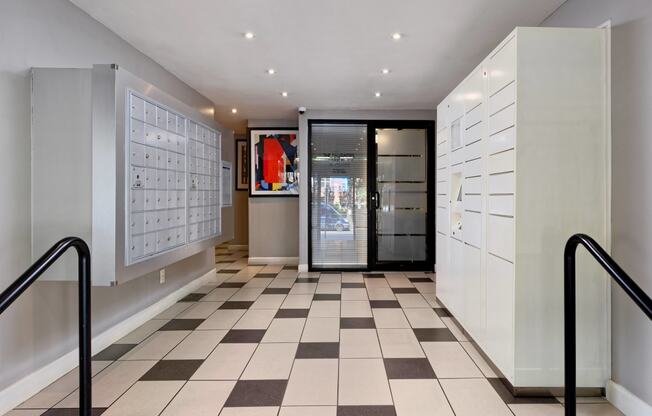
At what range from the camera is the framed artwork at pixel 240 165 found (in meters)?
8.87

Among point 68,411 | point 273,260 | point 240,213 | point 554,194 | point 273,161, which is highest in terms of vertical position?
point 273,161

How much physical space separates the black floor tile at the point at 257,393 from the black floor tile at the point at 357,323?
1.20 metres

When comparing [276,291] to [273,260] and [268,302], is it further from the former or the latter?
[273,260]

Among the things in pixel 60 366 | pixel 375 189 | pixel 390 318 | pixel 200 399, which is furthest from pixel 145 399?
pixel 375 189

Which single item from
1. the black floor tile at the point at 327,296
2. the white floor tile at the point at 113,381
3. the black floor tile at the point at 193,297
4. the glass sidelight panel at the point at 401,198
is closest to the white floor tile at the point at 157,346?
the white floor tile at the point at 113,381

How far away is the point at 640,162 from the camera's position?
82.6 inches

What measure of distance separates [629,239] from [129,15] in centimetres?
363

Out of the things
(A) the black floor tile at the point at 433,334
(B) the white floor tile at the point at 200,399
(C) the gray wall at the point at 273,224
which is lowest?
(B) the white floor tile at the point at 200,399

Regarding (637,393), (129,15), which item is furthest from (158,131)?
(637,393)

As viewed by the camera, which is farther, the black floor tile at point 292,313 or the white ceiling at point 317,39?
the black floor tile at point 292,313

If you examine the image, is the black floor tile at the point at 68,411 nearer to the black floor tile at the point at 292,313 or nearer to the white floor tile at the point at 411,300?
the black floor tile at the point at 292,313

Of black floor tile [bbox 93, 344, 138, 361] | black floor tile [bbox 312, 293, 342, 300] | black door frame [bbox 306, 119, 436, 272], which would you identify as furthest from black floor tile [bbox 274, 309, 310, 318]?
black door frame [bbox 306, 119, 436, 272]

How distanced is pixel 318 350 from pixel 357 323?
0.75 m

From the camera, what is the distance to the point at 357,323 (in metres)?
3.71
